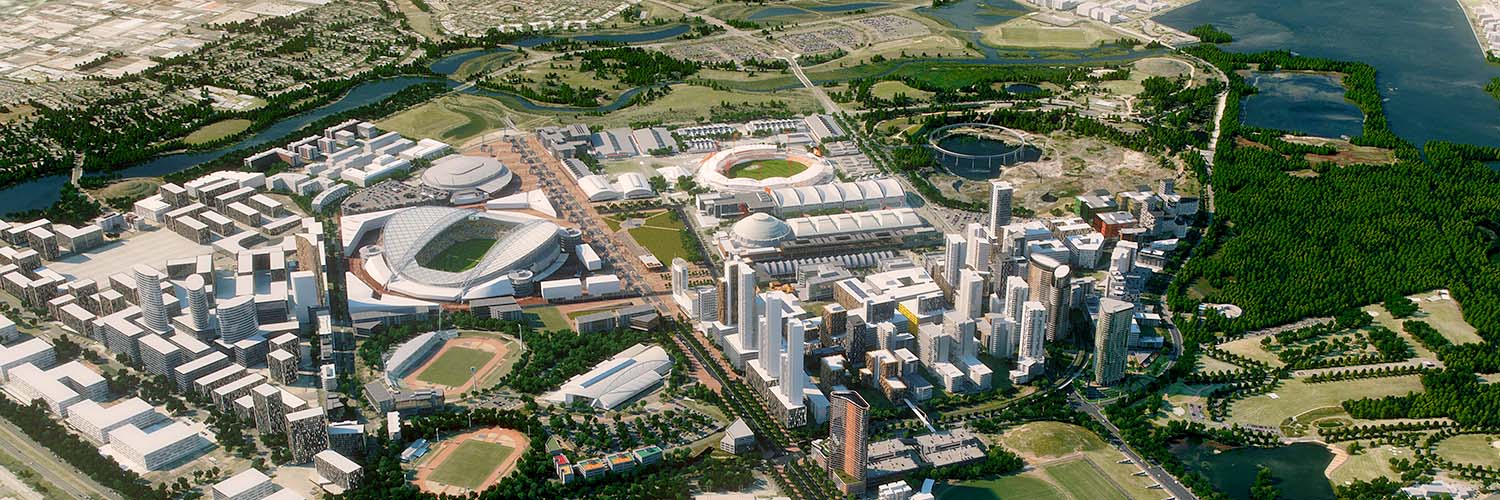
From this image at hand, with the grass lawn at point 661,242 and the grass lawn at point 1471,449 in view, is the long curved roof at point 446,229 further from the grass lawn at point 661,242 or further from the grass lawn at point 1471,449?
the grass lawn at point 1471,449

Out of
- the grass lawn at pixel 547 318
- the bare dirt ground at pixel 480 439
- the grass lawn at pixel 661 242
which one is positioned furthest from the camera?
the grass lawn at pixel 661 242

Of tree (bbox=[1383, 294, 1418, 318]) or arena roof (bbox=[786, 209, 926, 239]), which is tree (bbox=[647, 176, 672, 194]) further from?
tree (bbox=[1383, 294, 1418, 318])

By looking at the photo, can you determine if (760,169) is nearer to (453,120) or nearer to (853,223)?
(853,223)

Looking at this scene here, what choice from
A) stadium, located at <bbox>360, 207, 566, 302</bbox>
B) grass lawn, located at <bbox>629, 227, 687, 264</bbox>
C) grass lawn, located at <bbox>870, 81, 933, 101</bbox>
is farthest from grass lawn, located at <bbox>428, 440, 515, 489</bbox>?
grass lawn, located at <bbox>870, 81, 933, 101</bbox>

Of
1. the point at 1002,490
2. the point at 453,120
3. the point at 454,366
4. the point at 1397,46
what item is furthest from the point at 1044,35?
the point at 1002,490

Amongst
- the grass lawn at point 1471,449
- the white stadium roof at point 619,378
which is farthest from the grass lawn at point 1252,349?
the white stadium roof at point 619,378

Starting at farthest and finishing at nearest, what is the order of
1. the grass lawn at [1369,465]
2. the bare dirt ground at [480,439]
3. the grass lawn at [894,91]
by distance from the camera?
the grass lawn at [894,91] → the grass lawn at [1369,465] → the bare dirt ground at [480,439]
